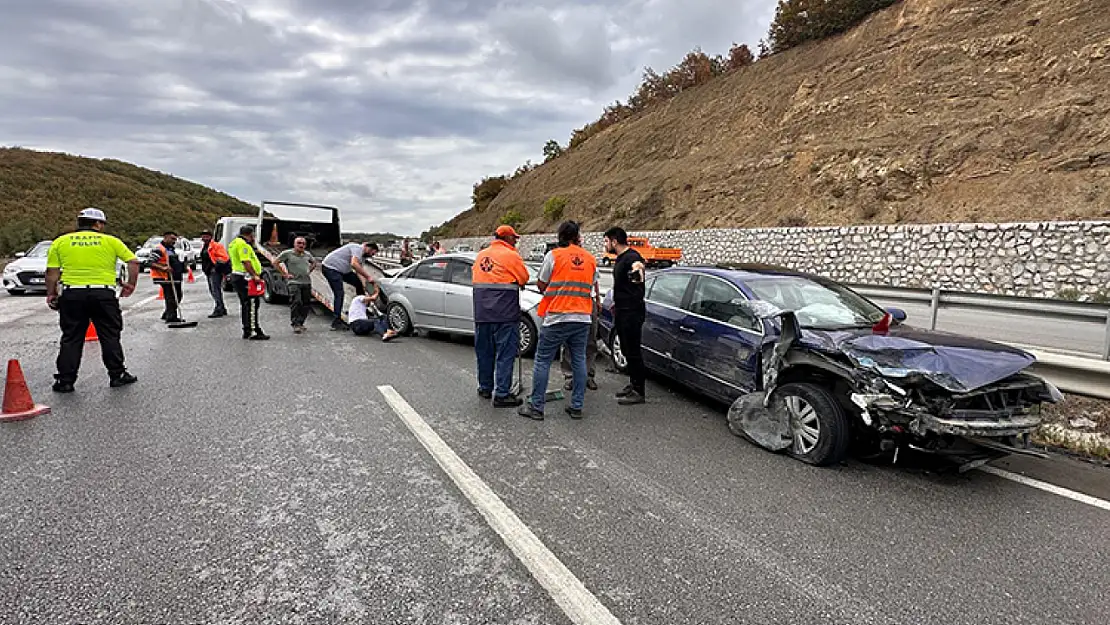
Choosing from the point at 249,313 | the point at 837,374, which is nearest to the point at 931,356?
the point at 837,374

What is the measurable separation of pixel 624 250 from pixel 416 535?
3699mm

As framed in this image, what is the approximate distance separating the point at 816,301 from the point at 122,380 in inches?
273

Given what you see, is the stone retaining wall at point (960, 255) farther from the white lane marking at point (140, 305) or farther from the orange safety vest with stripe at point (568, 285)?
the white lane marking at point (140, 305)

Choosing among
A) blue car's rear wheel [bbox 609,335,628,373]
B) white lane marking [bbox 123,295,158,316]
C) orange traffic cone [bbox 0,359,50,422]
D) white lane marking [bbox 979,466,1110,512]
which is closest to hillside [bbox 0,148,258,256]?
white lane marking [bbox 123,295,158,316]

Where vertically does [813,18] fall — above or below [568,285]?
above

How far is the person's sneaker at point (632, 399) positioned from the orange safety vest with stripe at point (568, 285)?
3.35 ft

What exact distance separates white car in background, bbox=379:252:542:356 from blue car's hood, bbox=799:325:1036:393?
4675mm

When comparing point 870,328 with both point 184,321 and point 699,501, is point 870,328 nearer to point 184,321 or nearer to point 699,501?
point 699,501

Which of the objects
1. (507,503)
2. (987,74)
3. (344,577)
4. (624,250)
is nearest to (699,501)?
(507,503)

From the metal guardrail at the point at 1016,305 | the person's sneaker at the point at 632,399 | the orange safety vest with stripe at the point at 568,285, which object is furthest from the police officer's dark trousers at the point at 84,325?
the metal guardrail at the point at 1016,305

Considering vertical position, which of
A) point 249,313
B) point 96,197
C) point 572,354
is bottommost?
point 249,313

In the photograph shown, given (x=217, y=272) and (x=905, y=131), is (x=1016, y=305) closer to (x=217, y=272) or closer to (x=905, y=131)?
(x=217, y=272)

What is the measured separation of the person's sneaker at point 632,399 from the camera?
578 cm

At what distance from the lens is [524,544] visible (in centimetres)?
299
